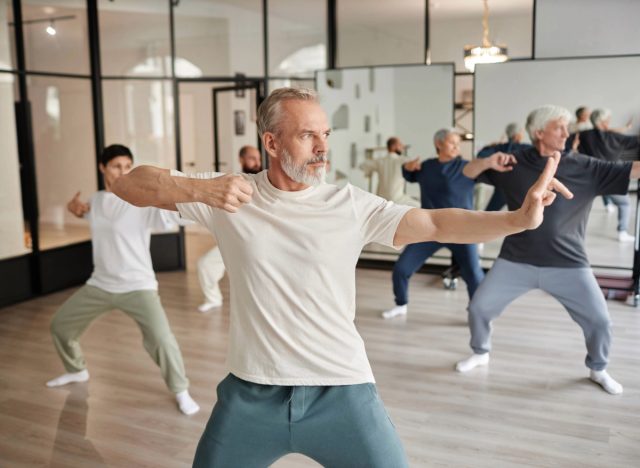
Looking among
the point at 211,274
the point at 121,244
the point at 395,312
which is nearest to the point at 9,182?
the point at 211,274

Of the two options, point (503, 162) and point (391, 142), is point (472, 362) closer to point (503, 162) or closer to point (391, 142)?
point (503, 162)

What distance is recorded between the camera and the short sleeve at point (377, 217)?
6.14ft

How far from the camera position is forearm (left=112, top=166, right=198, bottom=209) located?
1779 millimetres

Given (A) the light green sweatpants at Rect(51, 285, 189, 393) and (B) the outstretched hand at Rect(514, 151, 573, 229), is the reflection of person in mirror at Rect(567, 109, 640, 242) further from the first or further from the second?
(B) the outstretched hand at Rect(514, 151, 573, 229)

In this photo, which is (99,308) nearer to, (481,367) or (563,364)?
(481,367)

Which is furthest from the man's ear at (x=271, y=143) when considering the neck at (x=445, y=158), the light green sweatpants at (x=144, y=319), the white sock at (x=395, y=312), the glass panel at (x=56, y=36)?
the glass panel at (x=56, y=36)

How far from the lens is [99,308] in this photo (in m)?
3.56

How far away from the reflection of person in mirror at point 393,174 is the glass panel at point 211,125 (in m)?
2.10

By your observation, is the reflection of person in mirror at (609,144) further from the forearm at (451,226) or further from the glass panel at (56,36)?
the glass panel at (56,36)

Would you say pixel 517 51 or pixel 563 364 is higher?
pixel 517 51

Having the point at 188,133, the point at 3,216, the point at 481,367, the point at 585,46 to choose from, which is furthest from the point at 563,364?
the point at 188,133

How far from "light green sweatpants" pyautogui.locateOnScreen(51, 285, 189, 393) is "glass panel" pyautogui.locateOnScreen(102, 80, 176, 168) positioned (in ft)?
11.8

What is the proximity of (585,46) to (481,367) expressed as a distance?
12.0 feet

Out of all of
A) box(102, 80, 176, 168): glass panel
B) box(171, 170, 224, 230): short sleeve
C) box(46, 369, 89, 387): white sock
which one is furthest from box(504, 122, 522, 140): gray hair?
box(171, 170, 224, 230): short sleeve
